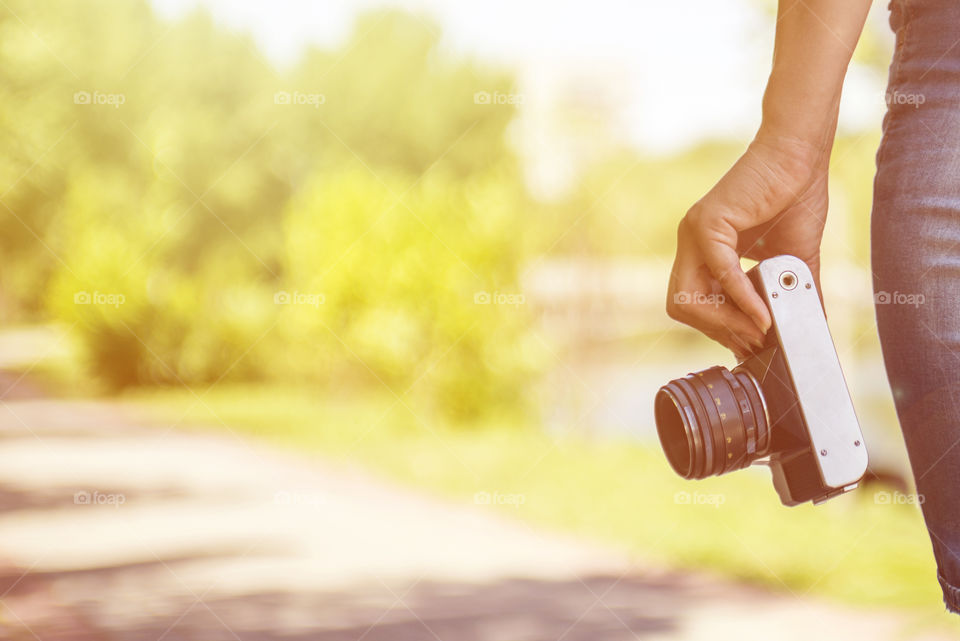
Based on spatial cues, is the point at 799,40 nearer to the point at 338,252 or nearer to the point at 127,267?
the point at 338,252

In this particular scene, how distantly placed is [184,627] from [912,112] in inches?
129

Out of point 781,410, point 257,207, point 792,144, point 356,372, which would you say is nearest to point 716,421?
point 781,410

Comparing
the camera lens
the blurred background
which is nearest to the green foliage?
the blurred background

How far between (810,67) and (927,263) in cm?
24

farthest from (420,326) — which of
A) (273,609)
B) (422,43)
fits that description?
(422,43)

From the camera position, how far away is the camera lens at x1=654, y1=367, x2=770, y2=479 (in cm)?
127

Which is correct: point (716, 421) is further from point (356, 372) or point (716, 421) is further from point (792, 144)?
point (356, 372)

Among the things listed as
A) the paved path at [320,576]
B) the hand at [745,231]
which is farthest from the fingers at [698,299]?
the paved path at [320,576]

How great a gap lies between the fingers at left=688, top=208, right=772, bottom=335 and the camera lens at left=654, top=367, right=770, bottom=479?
16cm

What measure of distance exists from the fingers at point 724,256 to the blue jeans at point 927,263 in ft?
0.45

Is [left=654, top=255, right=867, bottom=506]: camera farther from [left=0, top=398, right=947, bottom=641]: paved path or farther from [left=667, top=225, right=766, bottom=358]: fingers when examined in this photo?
[left=0, top=398, right=947, bottom=641]: paved path

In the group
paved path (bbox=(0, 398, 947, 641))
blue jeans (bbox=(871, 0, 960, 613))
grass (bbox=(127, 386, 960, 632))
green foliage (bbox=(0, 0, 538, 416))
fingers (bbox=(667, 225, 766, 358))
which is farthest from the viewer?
green foliage (bbox=(0, 0, 538, 416))

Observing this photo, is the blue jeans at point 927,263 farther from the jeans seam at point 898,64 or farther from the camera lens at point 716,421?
the camera lens at point 716,421

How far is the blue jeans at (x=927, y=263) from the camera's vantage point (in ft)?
3.37
